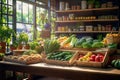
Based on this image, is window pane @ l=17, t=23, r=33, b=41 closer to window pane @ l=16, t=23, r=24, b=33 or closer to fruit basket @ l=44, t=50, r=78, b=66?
window pane @ l=16, t=23, r=24, b=33

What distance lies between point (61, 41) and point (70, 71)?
1112mm

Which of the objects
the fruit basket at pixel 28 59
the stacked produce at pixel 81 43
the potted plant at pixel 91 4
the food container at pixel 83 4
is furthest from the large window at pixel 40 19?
the fruit basket at pixel 28 59

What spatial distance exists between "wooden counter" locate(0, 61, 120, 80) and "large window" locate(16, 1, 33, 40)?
130 inches

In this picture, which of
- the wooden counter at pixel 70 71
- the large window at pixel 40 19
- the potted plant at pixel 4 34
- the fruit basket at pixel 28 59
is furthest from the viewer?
the large window at pixel 40 19

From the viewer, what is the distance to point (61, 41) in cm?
317

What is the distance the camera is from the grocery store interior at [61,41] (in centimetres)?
222

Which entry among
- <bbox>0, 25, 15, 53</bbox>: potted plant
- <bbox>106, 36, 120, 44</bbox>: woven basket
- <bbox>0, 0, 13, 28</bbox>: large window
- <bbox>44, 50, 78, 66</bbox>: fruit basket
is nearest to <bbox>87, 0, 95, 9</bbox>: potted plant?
<bbox>0, 0, 13, 28</bbox>: large window

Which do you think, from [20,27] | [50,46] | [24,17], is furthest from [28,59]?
[24,17]

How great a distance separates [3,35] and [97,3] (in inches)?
131

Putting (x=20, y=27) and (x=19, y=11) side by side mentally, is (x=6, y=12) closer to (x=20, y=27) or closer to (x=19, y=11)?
(x=19, y=11)

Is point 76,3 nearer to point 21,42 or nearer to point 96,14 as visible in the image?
point 96,14

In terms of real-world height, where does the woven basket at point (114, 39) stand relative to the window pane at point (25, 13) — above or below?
below

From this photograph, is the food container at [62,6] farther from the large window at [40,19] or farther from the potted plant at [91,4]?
the potted plant at [91,4]

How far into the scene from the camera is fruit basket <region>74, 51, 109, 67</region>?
216 centimetres
